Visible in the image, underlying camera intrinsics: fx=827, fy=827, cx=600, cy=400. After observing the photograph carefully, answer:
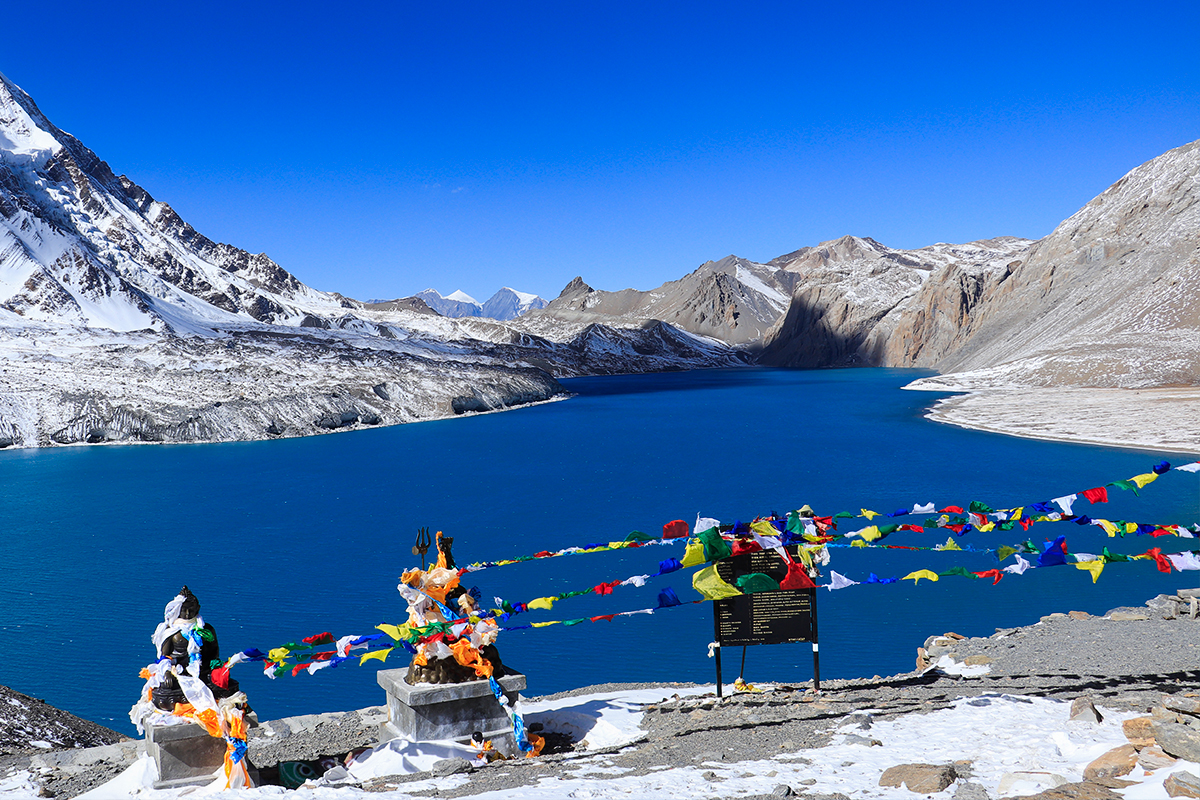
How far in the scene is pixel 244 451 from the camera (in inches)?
2376

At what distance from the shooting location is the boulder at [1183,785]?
6363 millimetres

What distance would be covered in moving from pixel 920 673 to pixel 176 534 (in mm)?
29365

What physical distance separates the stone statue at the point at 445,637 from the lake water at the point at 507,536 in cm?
588

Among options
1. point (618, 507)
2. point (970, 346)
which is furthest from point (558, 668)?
point (970, 346)

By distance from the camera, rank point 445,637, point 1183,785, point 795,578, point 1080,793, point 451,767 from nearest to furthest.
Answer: point 1183,785 → point 1080,793 → point 451,767 → point 445,637 → point 795,578

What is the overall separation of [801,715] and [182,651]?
24.8 feet

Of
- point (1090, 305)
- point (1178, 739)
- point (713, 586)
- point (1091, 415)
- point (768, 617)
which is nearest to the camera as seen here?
point (1178, 739)

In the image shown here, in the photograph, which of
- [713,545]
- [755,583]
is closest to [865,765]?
[755,583]

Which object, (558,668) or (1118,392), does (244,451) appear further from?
(1118,392)

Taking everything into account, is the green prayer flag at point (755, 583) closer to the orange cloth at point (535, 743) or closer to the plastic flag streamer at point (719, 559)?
the plastic flag streamer at point (719, 559)

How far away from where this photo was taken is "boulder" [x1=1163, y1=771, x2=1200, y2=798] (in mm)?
6363

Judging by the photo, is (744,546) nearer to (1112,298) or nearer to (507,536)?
(507,536)

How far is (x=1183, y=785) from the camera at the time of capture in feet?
21.0

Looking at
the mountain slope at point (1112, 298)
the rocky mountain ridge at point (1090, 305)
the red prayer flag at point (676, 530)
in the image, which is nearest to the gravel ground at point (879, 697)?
the red prayer flag at point (676, 530)
